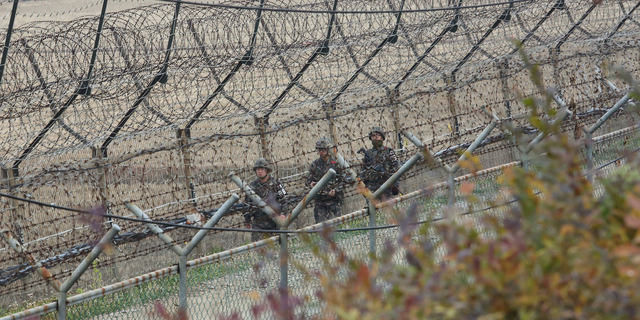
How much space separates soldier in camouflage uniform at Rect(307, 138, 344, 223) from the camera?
620 cm

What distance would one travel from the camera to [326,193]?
248 inches

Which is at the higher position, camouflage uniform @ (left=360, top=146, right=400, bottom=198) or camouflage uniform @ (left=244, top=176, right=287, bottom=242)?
camouflage uniform @ (left=360, top=146, right=400, bottom=198)

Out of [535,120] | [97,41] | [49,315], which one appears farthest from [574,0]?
[535,120]

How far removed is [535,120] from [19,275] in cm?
412

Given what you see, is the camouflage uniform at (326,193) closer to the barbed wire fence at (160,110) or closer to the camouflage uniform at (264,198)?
the barbed wire fence at (160,110)

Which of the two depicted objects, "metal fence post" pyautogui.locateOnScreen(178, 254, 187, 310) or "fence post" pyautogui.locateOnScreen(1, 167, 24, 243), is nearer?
"metal fence post" pyautogui.locateOnScreen(178, 254, 187, 310)

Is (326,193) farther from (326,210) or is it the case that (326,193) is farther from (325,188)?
(326,210)

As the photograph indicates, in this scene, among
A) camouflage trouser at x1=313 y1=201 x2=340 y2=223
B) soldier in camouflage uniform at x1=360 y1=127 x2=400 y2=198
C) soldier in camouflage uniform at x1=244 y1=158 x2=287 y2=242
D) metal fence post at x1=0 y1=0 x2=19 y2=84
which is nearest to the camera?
metal fence post at x1=0 y1=0 x2=19 y2=84

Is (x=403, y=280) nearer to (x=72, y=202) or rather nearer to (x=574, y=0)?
(x=72, y=202)

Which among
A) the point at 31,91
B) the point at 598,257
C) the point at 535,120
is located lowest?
the point at 598,257

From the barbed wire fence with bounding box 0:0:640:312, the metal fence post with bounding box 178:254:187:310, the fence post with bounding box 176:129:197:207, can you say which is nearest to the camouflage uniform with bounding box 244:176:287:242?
the barbed wire fence with bounding box 0:0:640:312

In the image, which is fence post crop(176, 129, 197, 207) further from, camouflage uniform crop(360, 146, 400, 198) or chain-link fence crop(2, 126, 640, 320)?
chain-link fence crop(2, 126, 640, 320)

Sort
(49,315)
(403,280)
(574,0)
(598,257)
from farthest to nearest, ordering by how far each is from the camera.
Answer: (574,0) → (49,315) → (403,280) → (598,257)

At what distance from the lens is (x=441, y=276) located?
3.92 feet
